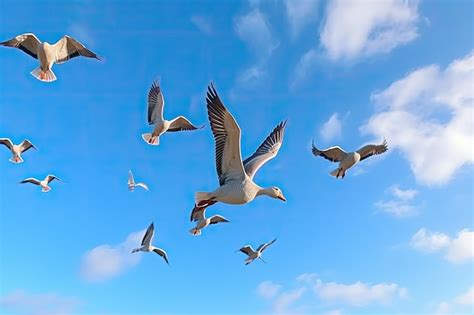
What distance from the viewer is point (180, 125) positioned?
18.5 m

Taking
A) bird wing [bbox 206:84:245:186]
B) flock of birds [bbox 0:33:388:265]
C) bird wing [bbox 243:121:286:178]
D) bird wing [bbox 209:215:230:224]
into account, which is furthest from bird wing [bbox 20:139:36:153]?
bird wing [bbox 206:84:245:186]

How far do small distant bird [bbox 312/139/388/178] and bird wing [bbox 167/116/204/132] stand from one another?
14.0ft

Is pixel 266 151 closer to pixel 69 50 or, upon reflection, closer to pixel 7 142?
pixel 69 50

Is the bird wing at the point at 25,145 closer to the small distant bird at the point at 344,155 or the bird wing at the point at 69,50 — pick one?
the bird wing at the point at 69,50

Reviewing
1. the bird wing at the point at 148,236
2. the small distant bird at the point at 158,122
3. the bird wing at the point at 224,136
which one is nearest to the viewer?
the bird wing at the point at 224,136

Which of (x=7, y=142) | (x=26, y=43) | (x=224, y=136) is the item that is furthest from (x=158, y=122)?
(x=224, y=136)

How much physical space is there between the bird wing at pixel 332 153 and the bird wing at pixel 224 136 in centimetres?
507

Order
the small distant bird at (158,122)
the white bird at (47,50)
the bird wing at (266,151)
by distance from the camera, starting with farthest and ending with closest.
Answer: the small distant bird at (158,122)
the white bird at (47,50)
the bird wing at (266,151)

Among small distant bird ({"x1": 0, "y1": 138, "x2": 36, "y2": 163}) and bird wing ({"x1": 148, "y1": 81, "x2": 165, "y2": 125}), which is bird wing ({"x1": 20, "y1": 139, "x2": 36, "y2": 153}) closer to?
small distant bird ({"x1": 0, "y1": 138, "x2": 36, "y2": 163})

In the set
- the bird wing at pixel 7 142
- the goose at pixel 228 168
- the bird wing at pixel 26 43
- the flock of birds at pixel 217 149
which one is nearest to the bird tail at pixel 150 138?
the flock of birds at pixel 217 149

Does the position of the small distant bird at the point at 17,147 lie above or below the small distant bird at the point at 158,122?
above

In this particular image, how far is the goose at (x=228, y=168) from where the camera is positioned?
11109 millimetres

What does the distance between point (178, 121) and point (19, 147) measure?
638cm

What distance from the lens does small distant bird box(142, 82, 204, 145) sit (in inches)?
706
